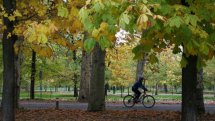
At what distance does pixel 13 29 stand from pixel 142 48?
2949 mm

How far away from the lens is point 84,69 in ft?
92.5

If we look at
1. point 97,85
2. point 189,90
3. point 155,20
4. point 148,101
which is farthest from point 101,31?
point 148,101

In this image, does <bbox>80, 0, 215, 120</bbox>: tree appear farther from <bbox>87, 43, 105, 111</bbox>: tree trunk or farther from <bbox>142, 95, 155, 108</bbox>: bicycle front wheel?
<bbox>142, 95, 155, 108</bbox>: bicycle front wheel

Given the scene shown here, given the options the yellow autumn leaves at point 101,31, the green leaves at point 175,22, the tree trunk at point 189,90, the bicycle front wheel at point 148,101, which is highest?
the green leaves at point 175,22

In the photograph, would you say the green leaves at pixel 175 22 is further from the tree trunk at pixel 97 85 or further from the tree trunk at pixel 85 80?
the tree trunk at pixel 85 80

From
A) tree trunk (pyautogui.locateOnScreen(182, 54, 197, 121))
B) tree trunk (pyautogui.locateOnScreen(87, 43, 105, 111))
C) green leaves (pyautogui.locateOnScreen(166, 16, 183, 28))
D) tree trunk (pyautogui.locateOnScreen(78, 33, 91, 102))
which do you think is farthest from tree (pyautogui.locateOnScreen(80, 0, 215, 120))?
tree trunk (pyautogui.locateOnScreen(78, 33, 91, 102))

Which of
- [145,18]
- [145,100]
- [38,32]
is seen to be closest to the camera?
[145,18]

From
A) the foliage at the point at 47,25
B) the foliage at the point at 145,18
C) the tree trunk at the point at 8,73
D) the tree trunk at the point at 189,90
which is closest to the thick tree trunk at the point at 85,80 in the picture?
the foliage at the point at 47,25

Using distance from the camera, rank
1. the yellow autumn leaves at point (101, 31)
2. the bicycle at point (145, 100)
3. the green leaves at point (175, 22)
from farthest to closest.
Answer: the bicycle at point (145, 100), the green leaves at point (175, 22), the yellow autumn leaves at point (101, 31)

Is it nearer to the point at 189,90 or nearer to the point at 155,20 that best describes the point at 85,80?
the point at 189,90

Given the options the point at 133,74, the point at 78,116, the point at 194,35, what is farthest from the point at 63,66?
the point at 194,35

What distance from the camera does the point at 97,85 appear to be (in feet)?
49.1

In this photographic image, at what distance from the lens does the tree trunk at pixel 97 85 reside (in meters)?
14.8

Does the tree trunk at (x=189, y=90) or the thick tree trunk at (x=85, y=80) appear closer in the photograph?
the tree trunk at (x=189, y=90)
